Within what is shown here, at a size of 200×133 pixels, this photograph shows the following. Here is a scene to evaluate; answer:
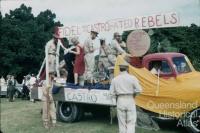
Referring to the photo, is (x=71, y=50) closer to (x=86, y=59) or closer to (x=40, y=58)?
(x=86, y=59)

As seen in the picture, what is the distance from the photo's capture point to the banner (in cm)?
1205

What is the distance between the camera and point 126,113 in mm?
9516

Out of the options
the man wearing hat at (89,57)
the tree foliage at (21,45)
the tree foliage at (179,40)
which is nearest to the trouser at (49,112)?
the man wearing hat at (89,57)

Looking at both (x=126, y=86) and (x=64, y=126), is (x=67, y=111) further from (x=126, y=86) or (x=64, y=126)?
(x=126, y=86)

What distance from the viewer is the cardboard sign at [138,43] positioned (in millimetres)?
12344

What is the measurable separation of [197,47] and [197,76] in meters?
13.9

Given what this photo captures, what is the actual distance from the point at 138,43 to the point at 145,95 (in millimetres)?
1490

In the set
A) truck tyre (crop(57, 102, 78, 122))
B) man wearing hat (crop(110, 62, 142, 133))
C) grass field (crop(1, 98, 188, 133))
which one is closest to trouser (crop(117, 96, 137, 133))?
man wearing hat (crop(110, 62, 142, 133))

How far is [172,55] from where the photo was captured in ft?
41.6

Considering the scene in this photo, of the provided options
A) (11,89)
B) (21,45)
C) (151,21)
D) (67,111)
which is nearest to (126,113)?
(151,21)

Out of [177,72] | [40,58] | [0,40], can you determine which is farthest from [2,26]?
[177,72]

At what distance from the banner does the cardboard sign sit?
0.62 feet

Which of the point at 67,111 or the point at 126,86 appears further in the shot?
the point at 67,111

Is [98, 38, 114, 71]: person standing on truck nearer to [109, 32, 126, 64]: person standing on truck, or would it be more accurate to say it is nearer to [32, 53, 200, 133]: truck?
[109, 32, 126, 64]: person standing on truck
